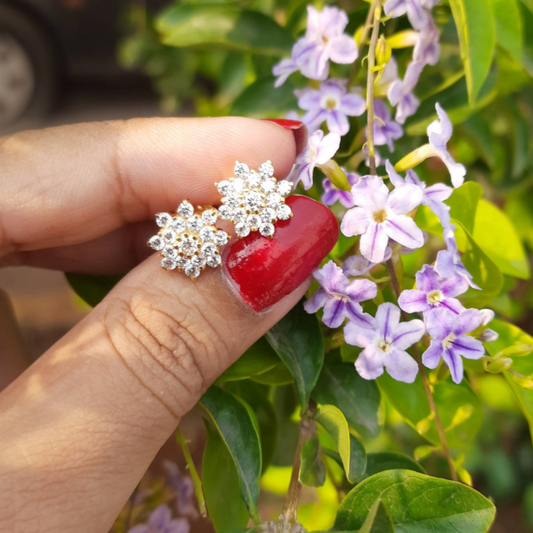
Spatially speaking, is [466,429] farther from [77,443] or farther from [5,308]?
[5,308]

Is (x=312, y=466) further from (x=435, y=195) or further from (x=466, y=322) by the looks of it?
(x=435, y=195)

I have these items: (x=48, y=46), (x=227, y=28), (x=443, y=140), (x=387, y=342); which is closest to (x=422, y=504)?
(x=387, y=342)

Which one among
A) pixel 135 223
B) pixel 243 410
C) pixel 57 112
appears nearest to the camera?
pixel 243 410

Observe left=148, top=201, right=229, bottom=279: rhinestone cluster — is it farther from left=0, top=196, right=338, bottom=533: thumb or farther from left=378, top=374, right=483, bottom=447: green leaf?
left=378, top=374, right=483, bottom=447: green leaf

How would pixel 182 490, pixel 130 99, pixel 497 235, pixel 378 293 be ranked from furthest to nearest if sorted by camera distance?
1. pixel 130 99
2. pixel 182 490
3. pixel 497 235
4. pixel 378 293

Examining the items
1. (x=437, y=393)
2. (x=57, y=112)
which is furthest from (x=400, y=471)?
(x=57, y=112)

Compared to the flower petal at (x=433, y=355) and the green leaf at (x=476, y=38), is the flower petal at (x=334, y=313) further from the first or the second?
the green leaf at (x=476, y=38)

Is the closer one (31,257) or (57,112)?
(31,257)

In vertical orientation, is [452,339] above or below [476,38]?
below
